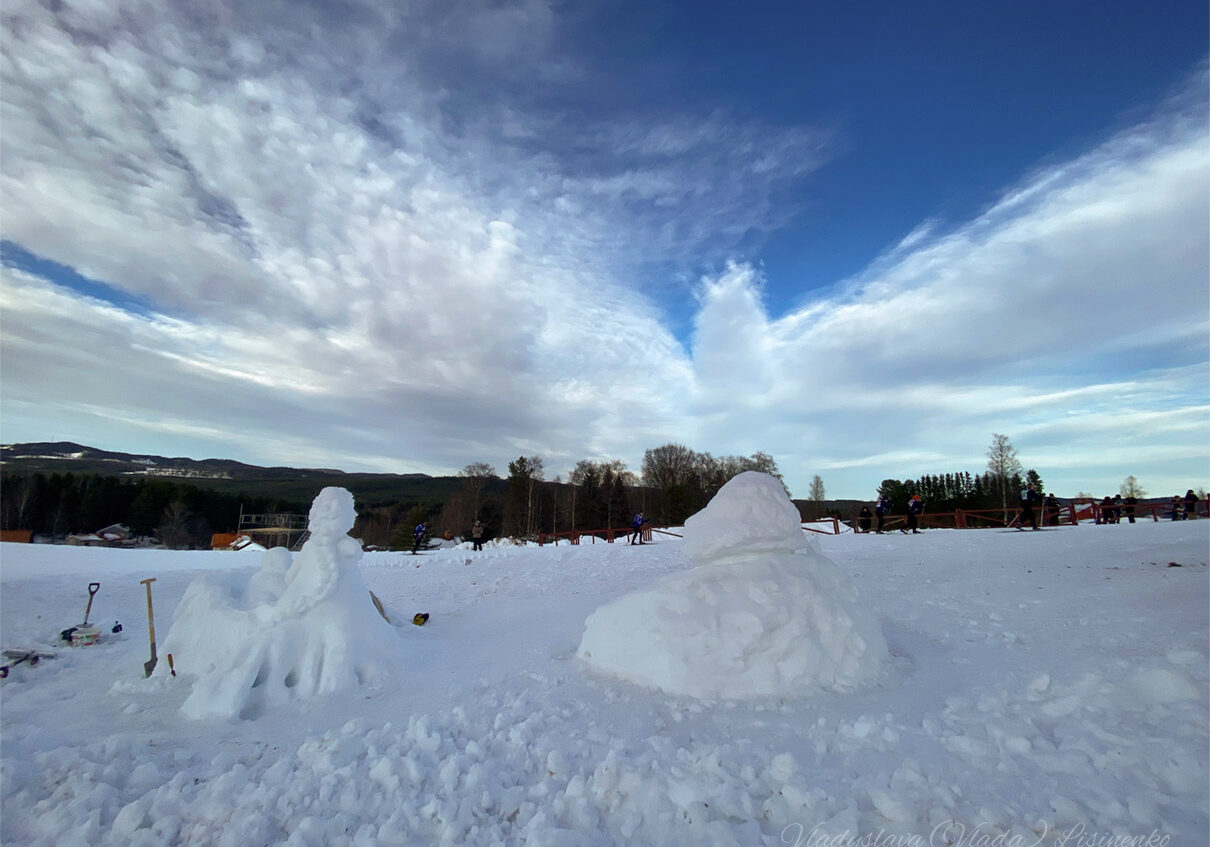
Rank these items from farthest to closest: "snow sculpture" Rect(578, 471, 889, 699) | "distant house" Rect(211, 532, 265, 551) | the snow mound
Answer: "distant house" Rect(211, 532, 265, 551) < the snow mound < "snow sculpture" Rect(578, 471, 889, 699)

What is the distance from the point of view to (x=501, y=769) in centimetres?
500

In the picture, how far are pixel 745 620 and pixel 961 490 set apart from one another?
2874 inches

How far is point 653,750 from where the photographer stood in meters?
5.20

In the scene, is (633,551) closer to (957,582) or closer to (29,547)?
(957,582)

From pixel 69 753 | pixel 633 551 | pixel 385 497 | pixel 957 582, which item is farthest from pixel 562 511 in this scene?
pixel 385 497

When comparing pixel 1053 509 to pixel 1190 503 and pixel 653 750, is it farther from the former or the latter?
pixel 653 750

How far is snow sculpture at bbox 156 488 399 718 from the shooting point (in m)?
6.78

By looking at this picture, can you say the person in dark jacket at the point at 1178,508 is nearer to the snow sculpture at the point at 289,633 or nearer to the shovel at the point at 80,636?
the snow sculpture at the point at 289,633

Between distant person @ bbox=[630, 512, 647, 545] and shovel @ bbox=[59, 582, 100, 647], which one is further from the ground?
distant person @ bbox=[630, 512, 647, 545]

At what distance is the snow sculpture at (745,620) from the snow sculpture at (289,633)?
10.8 feet

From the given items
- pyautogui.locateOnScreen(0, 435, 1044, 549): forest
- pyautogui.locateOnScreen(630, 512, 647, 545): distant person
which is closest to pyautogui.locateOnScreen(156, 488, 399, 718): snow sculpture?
pyautogui.locateOnScreen(630, 512, 647, 545): distant person

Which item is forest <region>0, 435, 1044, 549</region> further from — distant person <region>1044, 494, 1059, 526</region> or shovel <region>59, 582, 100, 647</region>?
shovel <region>59, 582, 100, 647</region>

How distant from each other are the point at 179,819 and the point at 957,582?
13.5 m

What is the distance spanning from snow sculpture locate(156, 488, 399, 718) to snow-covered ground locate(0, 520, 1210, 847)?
29 cm
